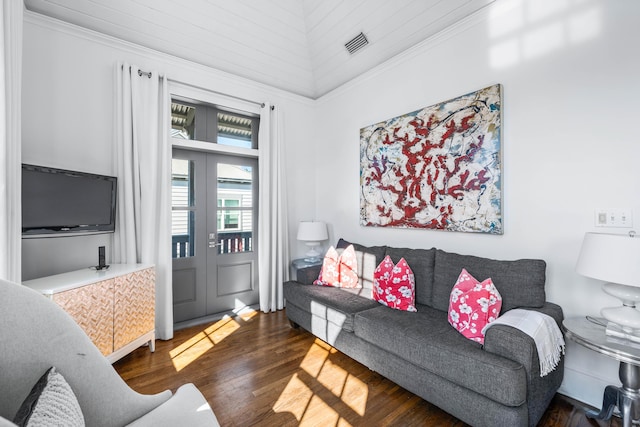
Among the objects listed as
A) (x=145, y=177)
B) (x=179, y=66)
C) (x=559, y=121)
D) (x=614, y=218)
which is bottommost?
(x=614, y=218)

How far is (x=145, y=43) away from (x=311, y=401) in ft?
11.7

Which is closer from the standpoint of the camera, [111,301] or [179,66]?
[111,301]

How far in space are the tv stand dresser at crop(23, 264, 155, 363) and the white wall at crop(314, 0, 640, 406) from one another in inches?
109

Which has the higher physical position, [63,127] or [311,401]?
A: [63,127]

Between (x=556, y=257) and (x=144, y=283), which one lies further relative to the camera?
(x=144, y=283)

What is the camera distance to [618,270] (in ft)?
4.82

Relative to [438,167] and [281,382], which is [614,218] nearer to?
[438,167]

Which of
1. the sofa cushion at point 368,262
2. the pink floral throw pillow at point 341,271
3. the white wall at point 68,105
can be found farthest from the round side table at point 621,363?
the white wall at point 68,105

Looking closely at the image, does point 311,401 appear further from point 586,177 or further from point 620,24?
point 620,24

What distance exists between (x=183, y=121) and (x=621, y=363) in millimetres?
4141

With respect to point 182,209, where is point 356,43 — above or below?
above

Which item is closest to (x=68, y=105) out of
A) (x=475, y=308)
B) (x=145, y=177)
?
(x=145, y=177)

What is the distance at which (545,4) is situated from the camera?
2.13m

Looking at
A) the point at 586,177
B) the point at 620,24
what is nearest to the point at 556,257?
the point at 586,177
